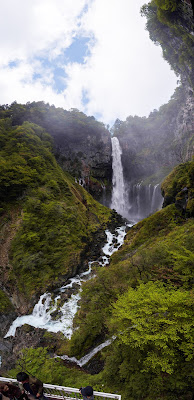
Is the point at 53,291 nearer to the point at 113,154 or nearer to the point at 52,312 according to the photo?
the point at 52,312

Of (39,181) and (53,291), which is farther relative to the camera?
(39,181)

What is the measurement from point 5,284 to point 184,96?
51197mm

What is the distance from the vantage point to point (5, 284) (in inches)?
699

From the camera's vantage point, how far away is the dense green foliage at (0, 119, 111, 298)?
1845cm

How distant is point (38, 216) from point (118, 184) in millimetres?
30328

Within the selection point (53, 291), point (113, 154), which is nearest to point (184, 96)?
point (113, 154)

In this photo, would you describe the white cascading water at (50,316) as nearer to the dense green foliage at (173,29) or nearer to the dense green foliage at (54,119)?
the dense green foliage at (173,29)

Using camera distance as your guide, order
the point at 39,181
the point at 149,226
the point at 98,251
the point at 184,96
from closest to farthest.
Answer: the point at 149,226
the point at 98,251
the point at 39,181
the point at 184,96

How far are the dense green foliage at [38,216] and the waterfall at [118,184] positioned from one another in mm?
13986

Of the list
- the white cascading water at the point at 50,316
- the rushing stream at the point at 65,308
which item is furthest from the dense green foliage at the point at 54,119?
the white cascading water at the point at 50,316

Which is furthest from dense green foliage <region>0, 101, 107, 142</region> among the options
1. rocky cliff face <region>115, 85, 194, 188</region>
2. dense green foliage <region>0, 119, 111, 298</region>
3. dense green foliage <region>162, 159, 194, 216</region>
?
dense green foliage <region>162, 159, 194, 216</region>

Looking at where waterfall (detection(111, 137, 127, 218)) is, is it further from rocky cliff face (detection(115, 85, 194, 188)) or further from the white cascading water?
the white cascading water

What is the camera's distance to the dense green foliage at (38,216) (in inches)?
726

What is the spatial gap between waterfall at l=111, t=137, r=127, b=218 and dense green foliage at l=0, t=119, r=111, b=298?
14.0 meters
